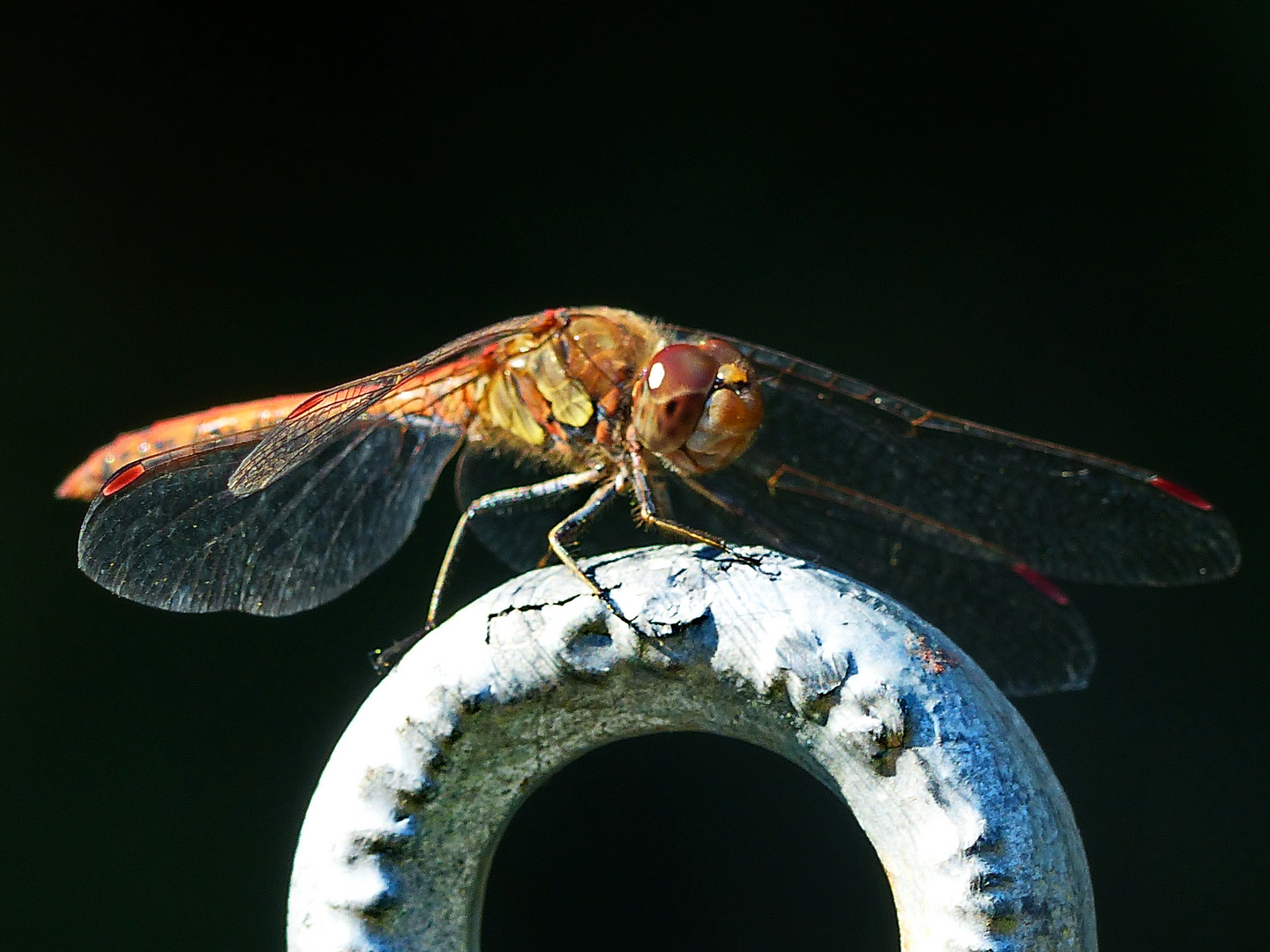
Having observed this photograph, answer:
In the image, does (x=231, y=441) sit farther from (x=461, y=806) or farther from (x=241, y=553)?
(x=461, y=806)

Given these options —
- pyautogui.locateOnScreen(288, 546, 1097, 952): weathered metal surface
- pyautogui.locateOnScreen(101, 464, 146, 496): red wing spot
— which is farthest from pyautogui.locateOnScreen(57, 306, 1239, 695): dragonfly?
pyautogui.locateOnScreen(288, 546, 1097, 952): weathered metal surface

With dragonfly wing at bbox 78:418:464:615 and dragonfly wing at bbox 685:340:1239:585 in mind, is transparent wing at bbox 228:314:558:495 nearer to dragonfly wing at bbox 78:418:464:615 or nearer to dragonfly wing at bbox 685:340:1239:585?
dragonfly wing at bbox 78:418:464:615

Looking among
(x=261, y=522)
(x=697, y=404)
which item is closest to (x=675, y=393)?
(x=697, y=404)

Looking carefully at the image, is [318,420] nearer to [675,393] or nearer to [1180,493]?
[675,393]

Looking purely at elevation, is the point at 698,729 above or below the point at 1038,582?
below

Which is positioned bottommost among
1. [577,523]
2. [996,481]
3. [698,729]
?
[698,729]

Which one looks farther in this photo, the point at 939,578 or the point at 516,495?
the point at 939,578

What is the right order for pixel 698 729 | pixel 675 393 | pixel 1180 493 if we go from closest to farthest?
1. pixel 698 729
2. pixel 675 393
3. pixel 1180 493

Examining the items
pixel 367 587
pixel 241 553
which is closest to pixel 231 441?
pixel 241 553
